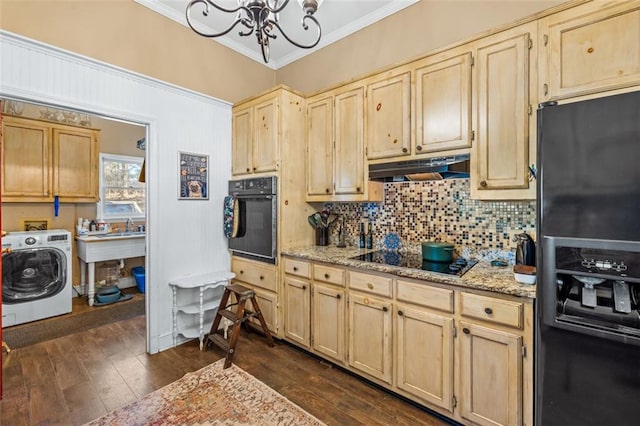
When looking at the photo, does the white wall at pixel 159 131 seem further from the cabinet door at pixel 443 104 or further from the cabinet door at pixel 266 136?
the cabinet door at pixel 443 104

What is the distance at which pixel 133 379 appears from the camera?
7.40 ft

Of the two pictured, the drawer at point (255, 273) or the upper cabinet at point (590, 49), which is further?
the drawer at point (255, 273)

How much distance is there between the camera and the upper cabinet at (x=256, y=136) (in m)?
2.77

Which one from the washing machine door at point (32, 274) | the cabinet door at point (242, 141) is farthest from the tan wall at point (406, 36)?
the washing machine door at point (32, 274)

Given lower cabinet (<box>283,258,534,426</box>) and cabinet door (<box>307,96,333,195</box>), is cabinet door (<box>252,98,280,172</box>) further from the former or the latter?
lower cabinet (<box>283,258,534,426</box>)

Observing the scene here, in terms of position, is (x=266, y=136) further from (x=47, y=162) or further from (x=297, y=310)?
(x=47, y=162)

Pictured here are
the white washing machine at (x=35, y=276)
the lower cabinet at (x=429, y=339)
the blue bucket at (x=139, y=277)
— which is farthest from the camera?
the blue bucket at (x=139, y=277)

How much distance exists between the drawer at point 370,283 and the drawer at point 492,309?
494 millimetres

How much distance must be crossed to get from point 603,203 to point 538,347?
74 cm

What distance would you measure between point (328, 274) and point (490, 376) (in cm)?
125

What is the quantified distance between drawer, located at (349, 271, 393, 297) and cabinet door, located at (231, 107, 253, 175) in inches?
63.8

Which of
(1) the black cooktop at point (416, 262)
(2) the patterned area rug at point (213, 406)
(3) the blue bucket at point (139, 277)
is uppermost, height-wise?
(1) the black cooktop at point (416, 262)

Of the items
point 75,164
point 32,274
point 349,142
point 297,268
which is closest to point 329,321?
point 297,268

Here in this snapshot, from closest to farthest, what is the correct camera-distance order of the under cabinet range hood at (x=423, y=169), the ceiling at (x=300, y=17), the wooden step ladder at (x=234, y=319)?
the under cabinet range hood at (x=423, y=169)
the wooden step ladder at (x=234, y=319)
the ceiling at (x=300, y=17)
